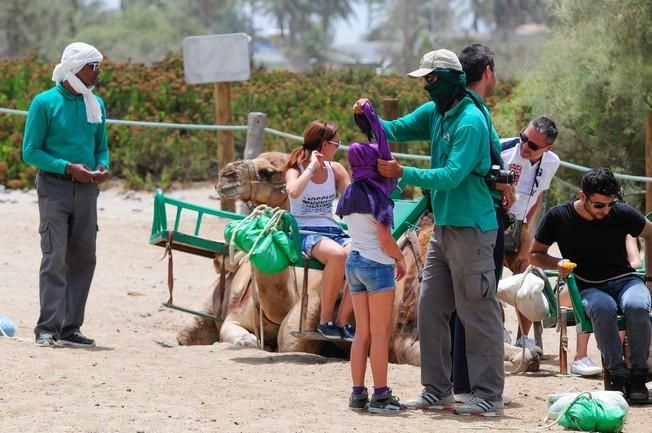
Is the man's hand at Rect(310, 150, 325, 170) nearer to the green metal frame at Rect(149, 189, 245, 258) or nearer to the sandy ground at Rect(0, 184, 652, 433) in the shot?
the green metal frame at Rect(149, 189, 245, 258)

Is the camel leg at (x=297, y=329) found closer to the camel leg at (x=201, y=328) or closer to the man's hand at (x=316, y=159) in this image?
the man's hand at (x=316, y=159)

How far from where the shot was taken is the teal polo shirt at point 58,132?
27.7ft

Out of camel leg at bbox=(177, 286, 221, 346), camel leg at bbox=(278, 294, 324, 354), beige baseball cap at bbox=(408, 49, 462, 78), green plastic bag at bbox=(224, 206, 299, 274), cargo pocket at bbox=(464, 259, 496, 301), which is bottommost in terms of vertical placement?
camel leg at bbox=(177, 286, 221, 346)

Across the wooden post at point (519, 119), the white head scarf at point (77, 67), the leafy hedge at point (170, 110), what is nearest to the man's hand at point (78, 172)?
the white head scarf at point (77, 67)

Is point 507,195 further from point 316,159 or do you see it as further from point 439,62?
point 316,159

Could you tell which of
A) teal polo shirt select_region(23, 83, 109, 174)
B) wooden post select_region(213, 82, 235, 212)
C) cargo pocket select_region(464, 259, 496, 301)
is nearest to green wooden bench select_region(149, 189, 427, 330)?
teal polo shirt select_region(23, 83, 109, 174)

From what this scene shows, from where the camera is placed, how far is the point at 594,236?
7.38 metres

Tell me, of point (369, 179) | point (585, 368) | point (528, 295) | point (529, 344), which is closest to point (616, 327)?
point (528, 295)

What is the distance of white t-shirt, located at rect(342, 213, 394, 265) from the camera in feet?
21.7

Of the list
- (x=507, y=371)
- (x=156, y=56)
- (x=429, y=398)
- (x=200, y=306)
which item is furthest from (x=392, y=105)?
(x=156, y=56)

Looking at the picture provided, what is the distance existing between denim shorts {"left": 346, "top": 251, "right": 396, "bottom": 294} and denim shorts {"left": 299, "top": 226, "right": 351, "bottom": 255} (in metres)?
1.73

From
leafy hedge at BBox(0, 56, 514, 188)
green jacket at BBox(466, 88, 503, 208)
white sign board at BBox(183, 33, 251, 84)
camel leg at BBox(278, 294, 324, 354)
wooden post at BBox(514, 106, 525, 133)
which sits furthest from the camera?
leafy hedge at BBox(0, 56, 514, 188)

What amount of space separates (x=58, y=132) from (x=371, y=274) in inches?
112

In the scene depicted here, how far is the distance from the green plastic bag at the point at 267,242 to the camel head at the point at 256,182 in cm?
56
